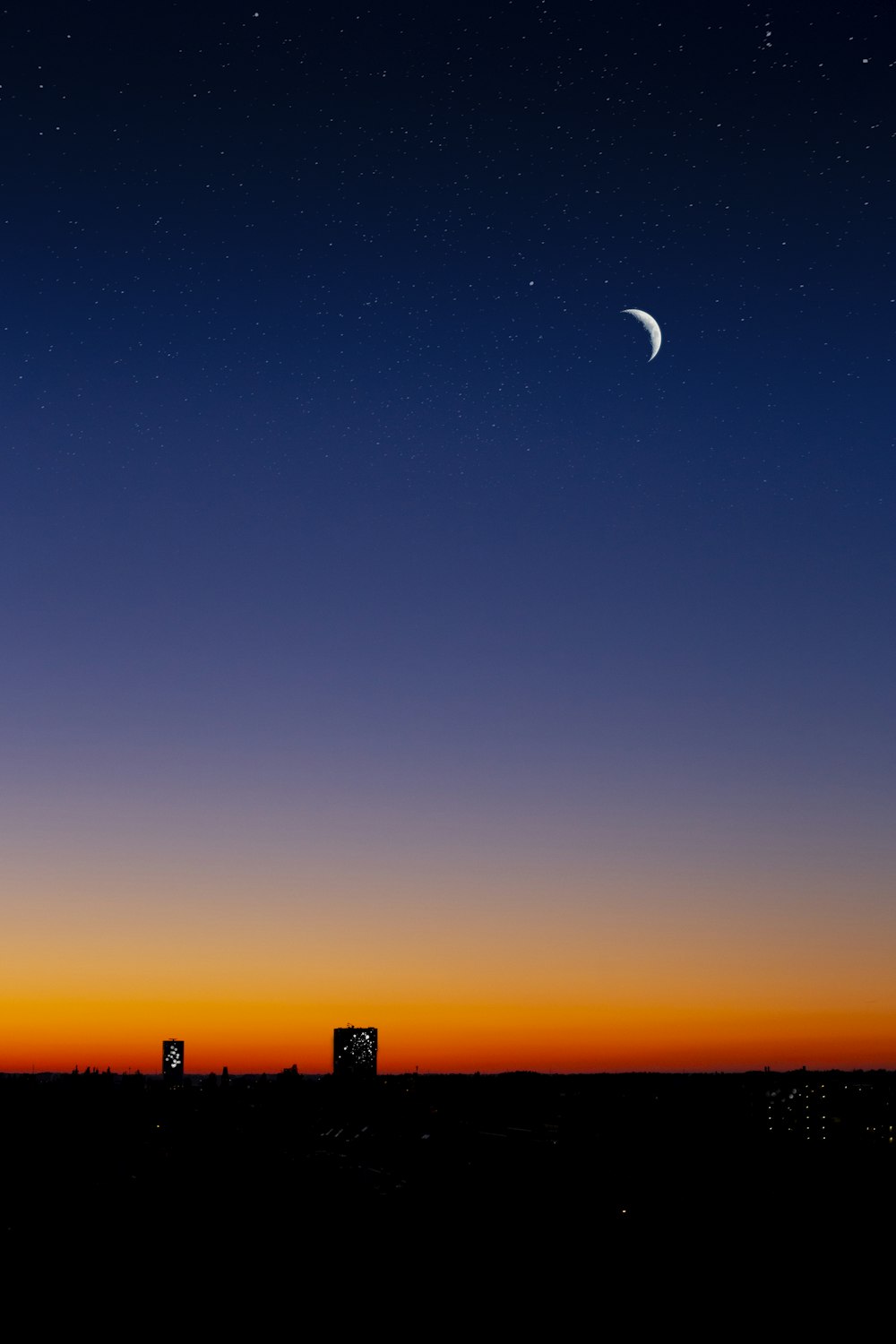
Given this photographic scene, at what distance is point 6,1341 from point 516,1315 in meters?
55.5

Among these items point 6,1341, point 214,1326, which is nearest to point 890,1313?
point 214,1326

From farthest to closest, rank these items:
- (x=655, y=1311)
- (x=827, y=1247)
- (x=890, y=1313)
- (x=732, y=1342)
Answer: (x=827, y=1247), (x=890, y=1313), (x=655, y=1311), (x=732, y=1342)

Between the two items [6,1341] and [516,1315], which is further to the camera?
[516,1315]

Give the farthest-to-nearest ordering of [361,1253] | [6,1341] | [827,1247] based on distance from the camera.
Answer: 1. [827,1247]
2. [361,1253]
3. [6,1341]

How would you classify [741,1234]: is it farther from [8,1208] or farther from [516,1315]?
[8,1208]

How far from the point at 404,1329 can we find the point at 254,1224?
64267 mm

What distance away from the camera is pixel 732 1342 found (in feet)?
410

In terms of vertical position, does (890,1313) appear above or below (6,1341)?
below

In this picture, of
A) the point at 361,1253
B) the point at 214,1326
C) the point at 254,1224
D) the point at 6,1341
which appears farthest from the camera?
the point at 254,1224

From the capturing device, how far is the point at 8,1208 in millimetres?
178125

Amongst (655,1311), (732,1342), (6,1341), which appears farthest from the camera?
(655,1311)

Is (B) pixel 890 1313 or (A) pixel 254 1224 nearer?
(B) pixel 890 1313

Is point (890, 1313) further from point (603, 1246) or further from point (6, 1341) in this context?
point (6, 1341)

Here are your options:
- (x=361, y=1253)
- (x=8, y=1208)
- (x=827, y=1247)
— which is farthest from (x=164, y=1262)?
(x=827, y=1247)
